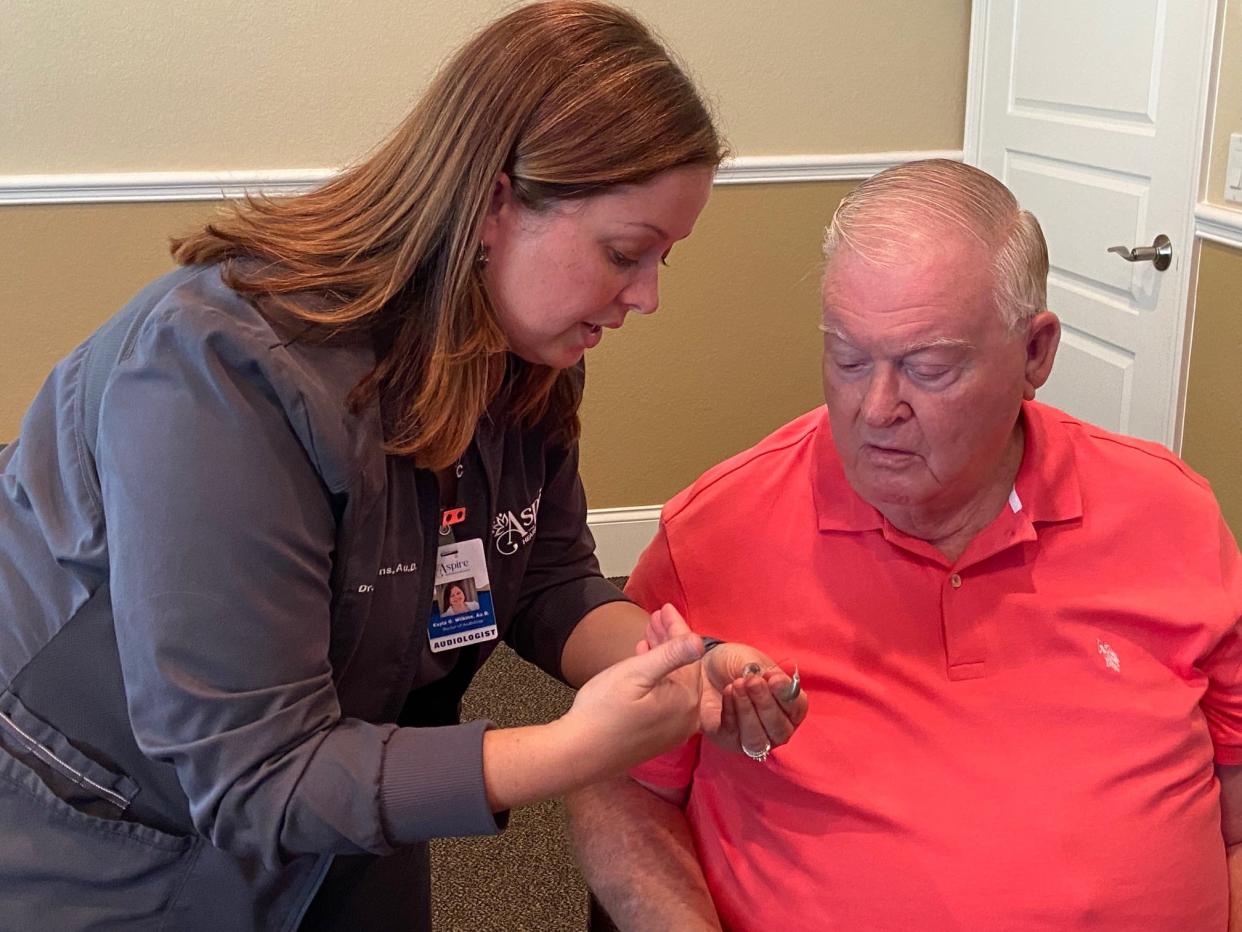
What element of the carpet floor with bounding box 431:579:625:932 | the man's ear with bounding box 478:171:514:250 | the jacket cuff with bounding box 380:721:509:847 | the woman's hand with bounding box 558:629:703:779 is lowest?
the carpet floor with bounding box 431:579:625:932

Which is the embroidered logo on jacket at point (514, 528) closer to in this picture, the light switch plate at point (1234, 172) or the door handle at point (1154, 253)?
the light switch plate at point (1234, 172)

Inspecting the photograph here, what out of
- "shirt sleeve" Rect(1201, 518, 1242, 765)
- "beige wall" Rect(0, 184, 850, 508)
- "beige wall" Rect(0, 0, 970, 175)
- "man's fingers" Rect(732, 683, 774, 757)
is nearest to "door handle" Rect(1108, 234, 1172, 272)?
"beige wall" Rect(0, 184, 850, 508)

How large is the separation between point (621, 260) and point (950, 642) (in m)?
0.56

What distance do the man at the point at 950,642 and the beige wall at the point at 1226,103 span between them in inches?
62.1

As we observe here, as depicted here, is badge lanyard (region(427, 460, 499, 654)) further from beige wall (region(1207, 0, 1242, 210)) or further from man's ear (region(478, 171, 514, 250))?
beige wall (region(1207, 0, 1242, 210))

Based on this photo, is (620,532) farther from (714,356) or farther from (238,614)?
(238,614)

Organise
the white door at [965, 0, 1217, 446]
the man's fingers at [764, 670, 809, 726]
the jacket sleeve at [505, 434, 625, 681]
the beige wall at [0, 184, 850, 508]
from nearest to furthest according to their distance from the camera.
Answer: the man's fingers at [764, 670, 809, 726], the jacket sleeve at [505, 434, 625, 681], the white door at [965, 0, 1217, 446], the beige wall at [0, 184, 850, 508]

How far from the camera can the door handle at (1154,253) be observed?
2.92 m

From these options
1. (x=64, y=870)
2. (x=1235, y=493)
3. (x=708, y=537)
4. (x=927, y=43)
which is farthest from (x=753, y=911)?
(x=927, y=43)

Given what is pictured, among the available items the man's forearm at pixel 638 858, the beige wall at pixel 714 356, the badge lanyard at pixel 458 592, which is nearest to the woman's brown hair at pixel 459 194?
the badge lanyard at pixel 458 592

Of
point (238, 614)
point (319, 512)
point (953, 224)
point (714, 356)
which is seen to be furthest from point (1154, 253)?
point (238, 614)

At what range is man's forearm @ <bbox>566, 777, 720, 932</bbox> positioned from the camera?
4.10 ft

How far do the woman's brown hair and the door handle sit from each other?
214 cm

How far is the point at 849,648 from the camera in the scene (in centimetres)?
135
